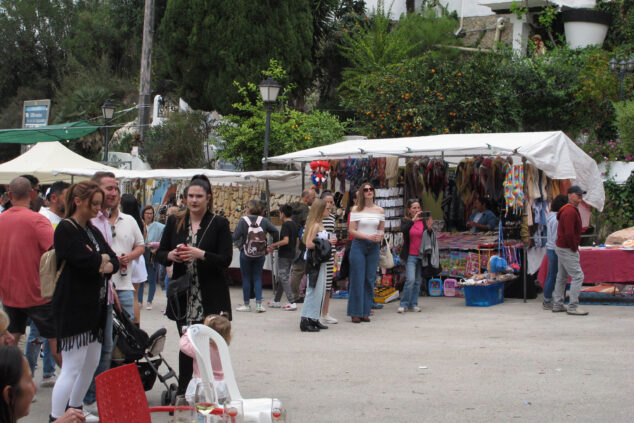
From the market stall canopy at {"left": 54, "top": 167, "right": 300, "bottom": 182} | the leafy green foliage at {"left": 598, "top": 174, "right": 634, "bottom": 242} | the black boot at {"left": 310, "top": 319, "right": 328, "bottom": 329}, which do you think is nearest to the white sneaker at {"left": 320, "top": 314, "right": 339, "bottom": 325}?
the black boot at {"left": 310, "top": 319, "right": 328, "bottom": 329}

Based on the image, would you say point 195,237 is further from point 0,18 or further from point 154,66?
point 0,18

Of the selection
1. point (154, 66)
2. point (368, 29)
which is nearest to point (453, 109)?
point (368, 29)

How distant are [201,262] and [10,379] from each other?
11.0 feet

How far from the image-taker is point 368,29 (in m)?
26.6

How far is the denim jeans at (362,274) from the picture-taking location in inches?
424

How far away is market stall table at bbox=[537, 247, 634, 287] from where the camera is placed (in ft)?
39.4

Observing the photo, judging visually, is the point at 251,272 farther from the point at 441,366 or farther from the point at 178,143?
the point at 178,143

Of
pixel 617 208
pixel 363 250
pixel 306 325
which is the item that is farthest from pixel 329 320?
pixel 617 208

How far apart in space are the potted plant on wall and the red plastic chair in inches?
899

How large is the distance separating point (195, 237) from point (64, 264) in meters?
Result: 1.13

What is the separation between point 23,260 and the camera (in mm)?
6543

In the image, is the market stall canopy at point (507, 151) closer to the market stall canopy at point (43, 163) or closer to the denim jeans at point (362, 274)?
the denim jeans at point (362, 274)

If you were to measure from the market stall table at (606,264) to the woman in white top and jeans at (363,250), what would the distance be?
3.32 metres

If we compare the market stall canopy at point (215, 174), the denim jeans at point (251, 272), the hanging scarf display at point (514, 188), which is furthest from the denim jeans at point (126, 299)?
the hanging scarf display at point (514, 188)
